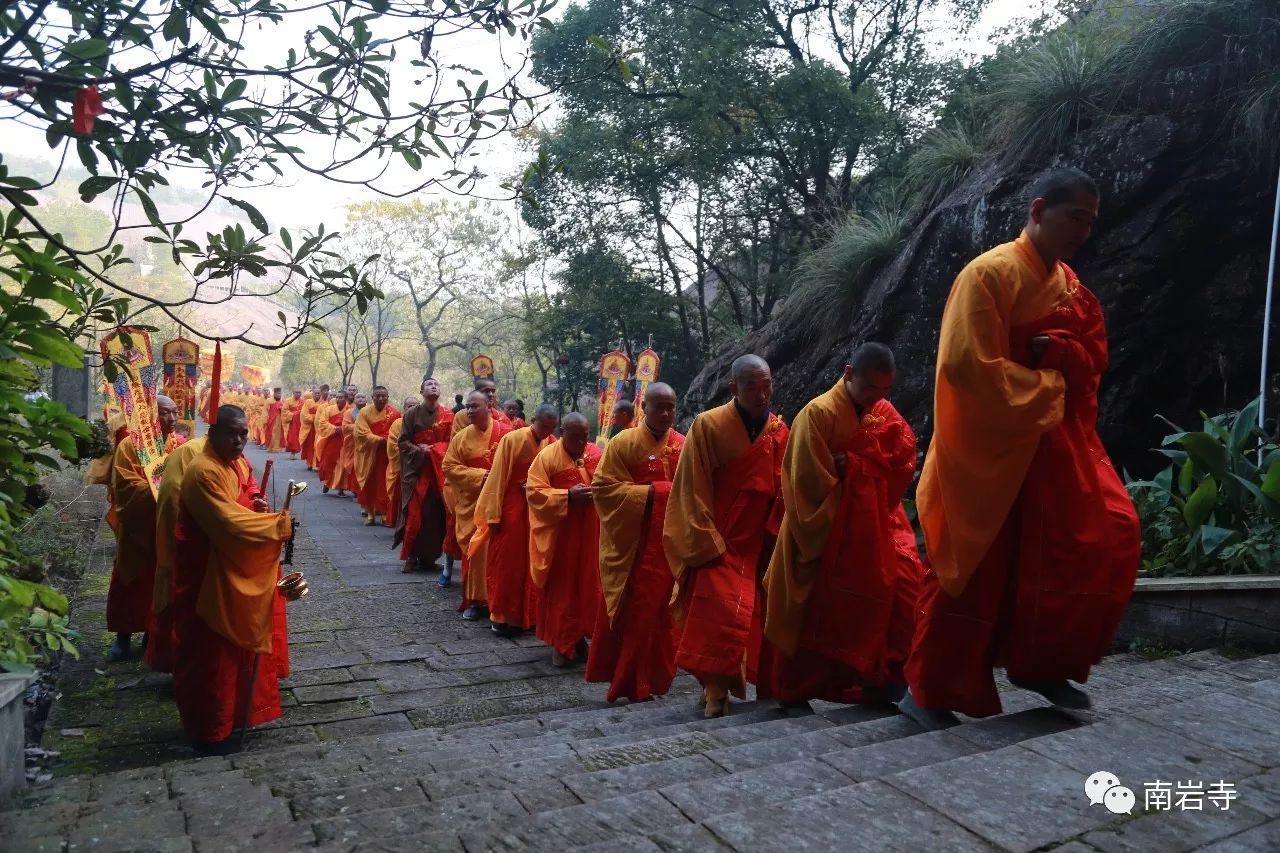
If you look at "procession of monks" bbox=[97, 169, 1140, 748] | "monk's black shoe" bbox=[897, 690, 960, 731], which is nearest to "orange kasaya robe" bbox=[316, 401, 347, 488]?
"procession of monks" bbox=[97, 169, 1140, 748]

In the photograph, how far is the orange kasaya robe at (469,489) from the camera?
313 inches

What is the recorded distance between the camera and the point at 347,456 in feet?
54.8

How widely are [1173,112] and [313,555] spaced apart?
9719 millimetres

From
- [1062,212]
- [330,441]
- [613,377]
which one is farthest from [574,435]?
[330,441]

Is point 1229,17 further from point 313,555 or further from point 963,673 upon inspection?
point 313,555

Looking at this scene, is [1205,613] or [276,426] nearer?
[1205,613]

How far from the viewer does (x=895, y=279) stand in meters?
9.70

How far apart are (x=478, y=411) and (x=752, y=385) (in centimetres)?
455

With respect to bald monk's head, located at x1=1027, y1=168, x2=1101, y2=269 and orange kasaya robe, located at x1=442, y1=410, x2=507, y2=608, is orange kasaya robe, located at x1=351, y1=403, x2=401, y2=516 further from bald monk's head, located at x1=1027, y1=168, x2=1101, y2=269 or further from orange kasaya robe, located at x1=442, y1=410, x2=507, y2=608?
bald monk's head, located at x1=1027, y1=168, x2=1101, y2=269

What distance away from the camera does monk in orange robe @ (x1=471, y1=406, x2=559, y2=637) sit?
7.38 metres

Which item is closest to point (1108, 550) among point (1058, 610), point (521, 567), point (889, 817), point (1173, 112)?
point (1058, 610)

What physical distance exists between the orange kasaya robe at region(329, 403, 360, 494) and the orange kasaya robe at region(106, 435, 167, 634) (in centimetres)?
1001

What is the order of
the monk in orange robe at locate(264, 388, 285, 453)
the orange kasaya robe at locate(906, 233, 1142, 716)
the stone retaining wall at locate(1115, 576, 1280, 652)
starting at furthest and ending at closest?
the monk in orange robe at locate(264, 388, 285, 453), the stone retaining wall at locate(1115, 576, 1280, 652), the orange kasaya robe at locate(906, 233, 1142, 716)

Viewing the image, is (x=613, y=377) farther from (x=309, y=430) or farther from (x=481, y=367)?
(x=309, y=430)
